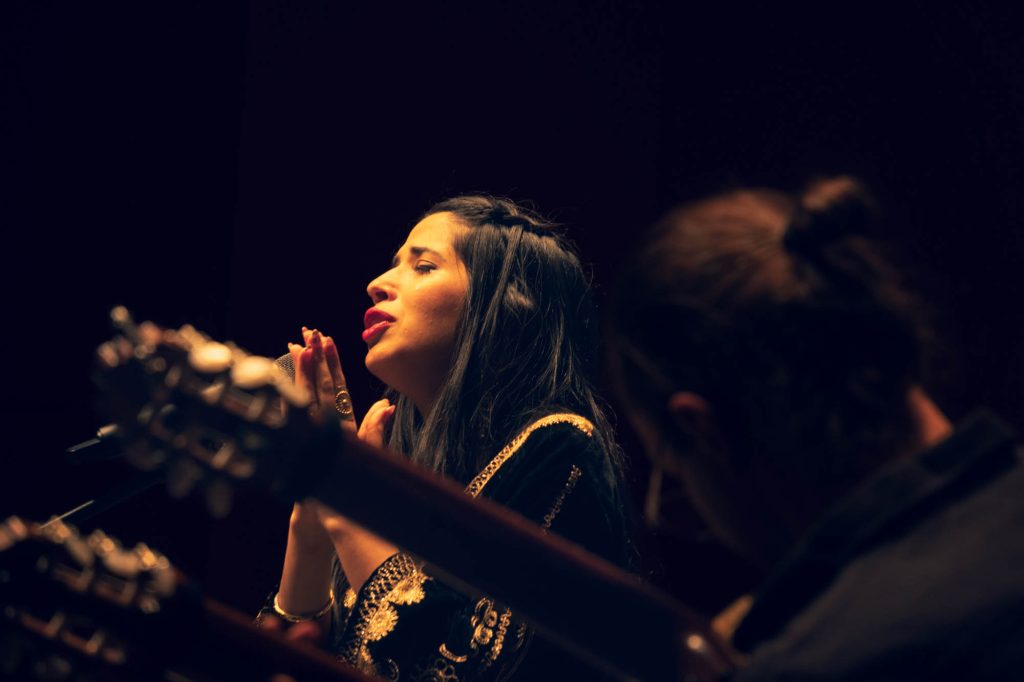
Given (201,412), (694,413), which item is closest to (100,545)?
(201,412)

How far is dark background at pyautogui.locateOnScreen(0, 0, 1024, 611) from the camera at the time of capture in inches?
67.2

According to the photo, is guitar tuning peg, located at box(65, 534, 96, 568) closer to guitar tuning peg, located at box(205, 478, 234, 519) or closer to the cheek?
guitar tuning peg, located at box(205, 478, 234, 519)

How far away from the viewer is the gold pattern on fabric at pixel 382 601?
137cm

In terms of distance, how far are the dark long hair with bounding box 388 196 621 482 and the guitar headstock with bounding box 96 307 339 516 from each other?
0.78 meters

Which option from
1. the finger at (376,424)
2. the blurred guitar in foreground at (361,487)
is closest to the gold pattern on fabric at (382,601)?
the finger at (376,424)

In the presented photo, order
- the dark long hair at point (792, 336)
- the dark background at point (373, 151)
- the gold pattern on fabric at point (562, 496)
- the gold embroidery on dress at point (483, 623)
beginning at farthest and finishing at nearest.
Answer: the dark background at point (373, 151)
the gold pattern on fabric at point (562, 496)
the gold embroidery on dress at point (483, 623)
the dark long hair at point (792, 336)

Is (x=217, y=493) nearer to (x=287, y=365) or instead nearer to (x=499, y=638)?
(x=499, y=638)

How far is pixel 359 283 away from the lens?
2312 millimetres

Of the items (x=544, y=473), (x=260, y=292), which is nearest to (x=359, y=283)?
(x=260, y=292)

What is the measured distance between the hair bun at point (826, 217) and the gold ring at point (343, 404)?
955 mm

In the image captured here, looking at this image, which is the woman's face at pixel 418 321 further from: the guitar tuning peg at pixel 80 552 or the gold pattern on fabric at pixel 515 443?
the guitar tuning peg at pixel 80 552

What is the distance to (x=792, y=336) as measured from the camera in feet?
2.39

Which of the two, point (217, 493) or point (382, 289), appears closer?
point (217, 493)

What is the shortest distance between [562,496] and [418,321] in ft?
1.19
